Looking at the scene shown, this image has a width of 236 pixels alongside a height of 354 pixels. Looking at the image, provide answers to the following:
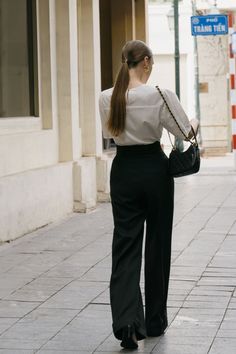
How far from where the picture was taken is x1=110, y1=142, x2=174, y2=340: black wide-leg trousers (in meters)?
6.12

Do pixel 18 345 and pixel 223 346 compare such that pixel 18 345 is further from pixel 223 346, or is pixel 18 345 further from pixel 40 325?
pixel 223 346

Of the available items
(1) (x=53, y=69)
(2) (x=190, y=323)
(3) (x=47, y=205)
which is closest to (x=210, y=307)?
(2) (x=190, y=323)

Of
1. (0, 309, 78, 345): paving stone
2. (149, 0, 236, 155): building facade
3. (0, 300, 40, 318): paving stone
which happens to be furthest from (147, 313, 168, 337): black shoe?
(149, 0, 236, 155): building facade

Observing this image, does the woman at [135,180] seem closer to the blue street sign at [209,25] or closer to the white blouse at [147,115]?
the white blouse at [147,115]

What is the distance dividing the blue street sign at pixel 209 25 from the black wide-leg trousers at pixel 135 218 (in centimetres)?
1557

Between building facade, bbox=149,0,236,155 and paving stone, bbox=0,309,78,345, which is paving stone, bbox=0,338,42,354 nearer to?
paving stone, bbox=0,309,78,345

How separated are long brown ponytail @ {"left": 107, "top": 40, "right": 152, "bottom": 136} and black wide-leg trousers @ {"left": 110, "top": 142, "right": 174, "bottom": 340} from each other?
6.6 inches

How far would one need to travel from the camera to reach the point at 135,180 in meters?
6.14

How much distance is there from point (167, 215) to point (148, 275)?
1.29 feet

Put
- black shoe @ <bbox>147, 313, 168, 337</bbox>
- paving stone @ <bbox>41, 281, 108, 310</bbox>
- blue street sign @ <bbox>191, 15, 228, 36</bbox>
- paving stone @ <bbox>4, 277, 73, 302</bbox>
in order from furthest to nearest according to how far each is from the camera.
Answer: blue street sign @ <bbox>191, 15, 228, 36</bbox> → paving stone @ <bbox>4, 277, 73, 302</bbox> → paving stone @ <bbox>41, 281, 108, 310</bbox> → black shoe @ <bbox>147, 313, 168, 337</bbox>

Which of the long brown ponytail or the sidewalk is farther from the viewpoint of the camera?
the sidewalk

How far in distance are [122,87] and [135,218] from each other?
2.61ft

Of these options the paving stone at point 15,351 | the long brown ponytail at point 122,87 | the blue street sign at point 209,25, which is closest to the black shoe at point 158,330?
the paving stone at point 15,351

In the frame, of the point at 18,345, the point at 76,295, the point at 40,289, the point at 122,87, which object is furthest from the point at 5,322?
the point at 122,87
